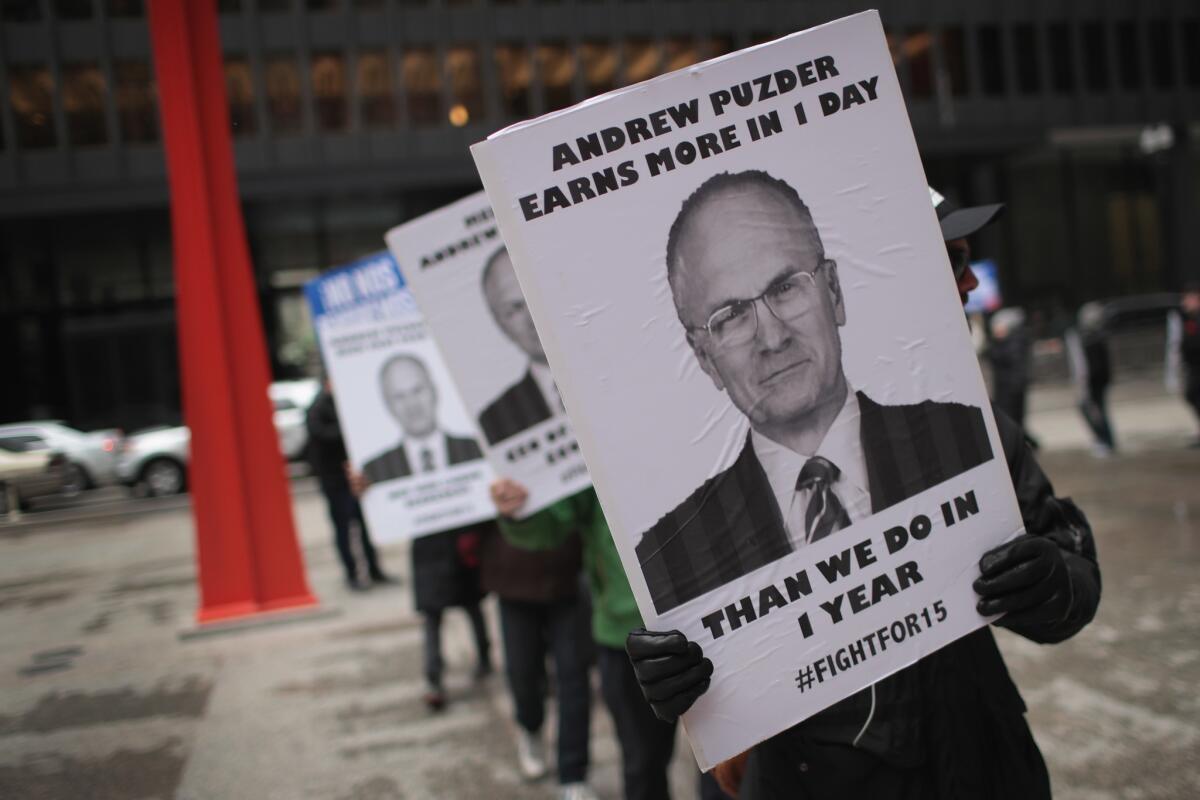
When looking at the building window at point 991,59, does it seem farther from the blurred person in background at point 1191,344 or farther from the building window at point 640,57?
the blurred person in background at point 1191,344

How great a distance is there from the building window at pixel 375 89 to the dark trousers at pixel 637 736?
102 ft

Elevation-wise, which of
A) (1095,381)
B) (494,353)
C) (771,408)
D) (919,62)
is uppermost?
(919,62)

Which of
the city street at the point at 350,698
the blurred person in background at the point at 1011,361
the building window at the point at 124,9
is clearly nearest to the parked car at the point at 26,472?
the city street at the point at 350,698

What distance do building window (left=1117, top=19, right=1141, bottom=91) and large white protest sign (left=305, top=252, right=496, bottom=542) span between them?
1492 inches

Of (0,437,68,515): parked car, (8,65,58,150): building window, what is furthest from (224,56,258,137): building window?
(0,437,68,515): parked car

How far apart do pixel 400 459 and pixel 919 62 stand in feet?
107

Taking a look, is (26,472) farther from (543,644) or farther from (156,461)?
(543,644)

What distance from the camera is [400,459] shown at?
598 centimetres

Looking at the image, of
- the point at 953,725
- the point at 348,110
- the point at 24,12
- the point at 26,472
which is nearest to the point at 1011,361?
the point at 953,725

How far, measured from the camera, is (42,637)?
774 centimetres

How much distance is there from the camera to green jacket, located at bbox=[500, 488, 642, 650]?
352 cm

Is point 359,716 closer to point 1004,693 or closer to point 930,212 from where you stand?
point 1004,693

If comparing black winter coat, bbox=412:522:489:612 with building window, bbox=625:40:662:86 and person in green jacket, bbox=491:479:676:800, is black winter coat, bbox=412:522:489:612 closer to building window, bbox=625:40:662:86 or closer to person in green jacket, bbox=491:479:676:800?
person in green jacket, bbox=491:479:676:800

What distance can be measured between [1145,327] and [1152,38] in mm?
14741
